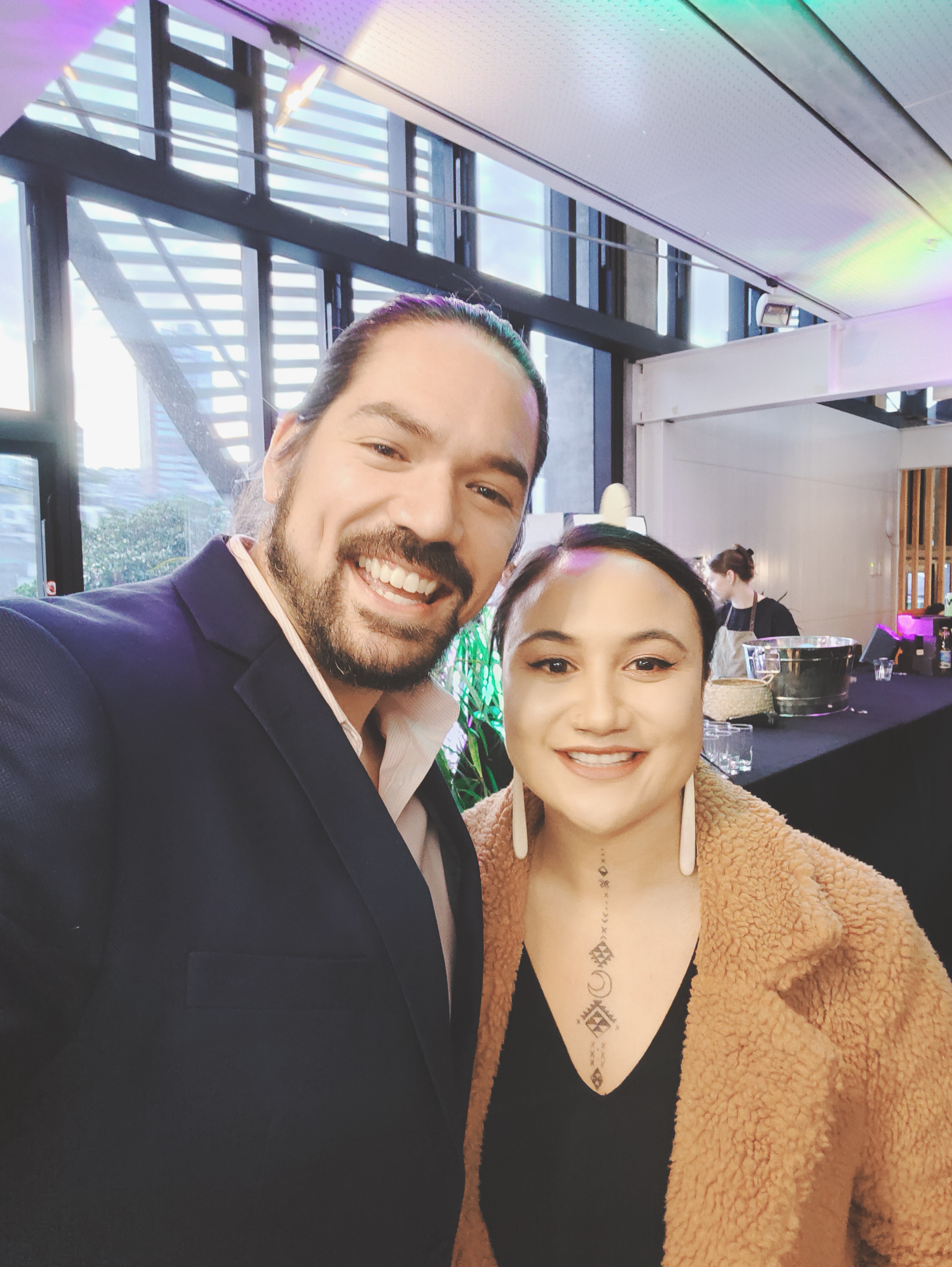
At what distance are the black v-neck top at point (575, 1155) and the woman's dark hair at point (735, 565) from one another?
4359 millimetres

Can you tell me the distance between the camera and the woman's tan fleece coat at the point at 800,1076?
841 mm

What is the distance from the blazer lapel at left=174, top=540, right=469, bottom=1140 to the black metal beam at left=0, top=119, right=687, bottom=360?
6.28ft

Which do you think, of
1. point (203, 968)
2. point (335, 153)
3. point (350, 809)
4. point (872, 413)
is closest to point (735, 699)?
point (350, 809)

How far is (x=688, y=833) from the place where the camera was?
3.34 ft

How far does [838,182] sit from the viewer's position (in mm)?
2752

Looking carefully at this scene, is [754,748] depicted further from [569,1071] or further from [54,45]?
[54,45]

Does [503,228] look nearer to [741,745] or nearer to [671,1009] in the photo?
[741,745]

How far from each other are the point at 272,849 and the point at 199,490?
3.41m

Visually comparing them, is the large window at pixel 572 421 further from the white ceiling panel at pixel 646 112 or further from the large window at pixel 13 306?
the large window at pixel 13 306

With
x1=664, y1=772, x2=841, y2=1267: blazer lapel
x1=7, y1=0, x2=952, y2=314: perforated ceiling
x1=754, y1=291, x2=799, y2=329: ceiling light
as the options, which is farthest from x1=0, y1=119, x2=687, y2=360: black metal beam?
x1=664, y1=772, x2=841, y2=1267: blazer lapel

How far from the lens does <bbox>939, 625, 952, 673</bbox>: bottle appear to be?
4504mm

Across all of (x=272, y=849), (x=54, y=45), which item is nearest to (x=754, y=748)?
(x=272, y=849)

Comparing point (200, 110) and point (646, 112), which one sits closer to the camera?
point (646, 112)

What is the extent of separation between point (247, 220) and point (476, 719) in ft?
9.66
